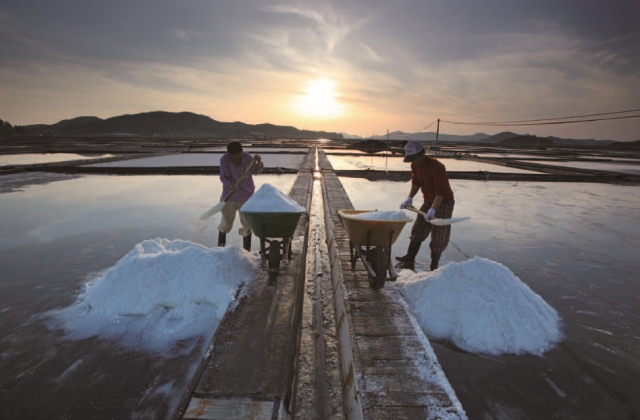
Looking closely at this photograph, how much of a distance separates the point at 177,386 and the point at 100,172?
12.5m

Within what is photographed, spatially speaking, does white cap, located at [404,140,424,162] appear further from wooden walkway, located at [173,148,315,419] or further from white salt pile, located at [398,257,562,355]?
wooden walkway, located at [173,148,315,419]

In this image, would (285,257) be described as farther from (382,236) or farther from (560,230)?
(560,230)

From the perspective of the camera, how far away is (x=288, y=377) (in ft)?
6.31

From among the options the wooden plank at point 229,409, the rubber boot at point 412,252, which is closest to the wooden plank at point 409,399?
the wooden plank at point 229,409

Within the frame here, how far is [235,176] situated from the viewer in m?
3.90

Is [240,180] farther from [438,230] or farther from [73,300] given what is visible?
[438,230]

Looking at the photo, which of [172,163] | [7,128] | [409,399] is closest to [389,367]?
[409,399]

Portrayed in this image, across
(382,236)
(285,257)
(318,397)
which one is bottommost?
(318,397)

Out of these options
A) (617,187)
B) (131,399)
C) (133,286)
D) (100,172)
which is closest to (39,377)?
(131,399)

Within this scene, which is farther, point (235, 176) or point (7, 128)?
point (7, 128)

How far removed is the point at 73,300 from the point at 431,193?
152 inches

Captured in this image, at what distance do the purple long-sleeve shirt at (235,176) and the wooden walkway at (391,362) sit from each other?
1.74m

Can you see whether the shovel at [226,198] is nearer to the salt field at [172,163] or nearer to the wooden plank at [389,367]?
the wooden plank at [389,367]

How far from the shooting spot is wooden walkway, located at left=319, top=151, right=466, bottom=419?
5.49 feet
